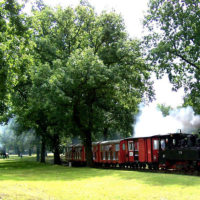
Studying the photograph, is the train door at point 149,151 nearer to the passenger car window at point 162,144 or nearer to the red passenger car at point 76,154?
the passenger car window at point 162,144

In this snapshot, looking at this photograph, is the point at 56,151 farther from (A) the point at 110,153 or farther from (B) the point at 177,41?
(B) the point at 177,41

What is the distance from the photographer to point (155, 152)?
27.2m

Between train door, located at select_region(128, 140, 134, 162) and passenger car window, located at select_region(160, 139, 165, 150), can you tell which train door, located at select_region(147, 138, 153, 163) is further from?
train door, located at select_region(128, 140, 134, 162)

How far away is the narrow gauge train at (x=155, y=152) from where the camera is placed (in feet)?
74.3

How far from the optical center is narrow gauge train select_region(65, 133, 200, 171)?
22656 mm

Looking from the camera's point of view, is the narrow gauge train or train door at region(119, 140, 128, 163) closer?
the narrow gauge train

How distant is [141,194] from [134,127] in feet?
133

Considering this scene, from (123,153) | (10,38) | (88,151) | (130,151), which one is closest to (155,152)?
(130,151)

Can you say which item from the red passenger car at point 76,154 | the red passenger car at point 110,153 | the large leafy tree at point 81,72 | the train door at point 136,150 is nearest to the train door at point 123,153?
the red passenger car at point 110,153

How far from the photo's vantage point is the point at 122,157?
106 ft

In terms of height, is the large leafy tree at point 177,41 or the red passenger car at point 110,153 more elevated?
the large leafy tree at point 177,41

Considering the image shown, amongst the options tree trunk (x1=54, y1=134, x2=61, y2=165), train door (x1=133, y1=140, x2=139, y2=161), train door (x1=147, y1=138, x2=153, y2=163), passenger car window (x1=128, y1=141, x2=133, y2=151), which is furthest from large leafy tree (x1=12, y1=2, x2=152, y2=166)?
tree trunk (x1=54, y1=134, x2=61, y2=165)

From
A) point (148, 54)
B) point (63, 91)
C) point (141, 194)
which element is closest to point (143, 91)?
point (148, 54)

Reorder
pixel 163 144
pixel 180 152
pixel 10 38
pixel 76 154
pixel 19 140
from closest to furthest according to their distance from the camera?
pixel 10 38
pixel 180 152
pixel 163 144
pixel 76 154
pixel 19 140
